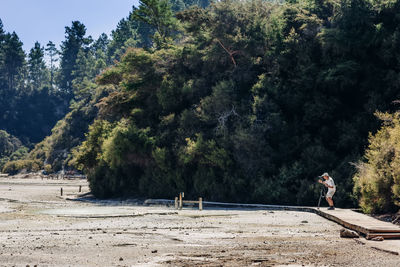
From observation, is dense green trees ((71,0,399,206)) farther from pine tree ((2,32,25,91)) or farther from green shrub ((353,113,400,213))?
pine tree ((2,32,25,91))

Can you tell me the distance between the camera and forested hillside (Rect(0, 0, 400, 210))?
2980cm

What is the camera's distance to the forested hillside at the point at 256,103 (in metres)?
29.8

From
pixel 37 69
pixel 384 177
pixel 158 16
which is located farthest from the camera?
pixel 37 69

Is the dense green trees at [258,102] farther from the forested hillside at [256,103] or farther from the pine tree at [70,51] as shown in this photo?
the pine tree at [70,51]

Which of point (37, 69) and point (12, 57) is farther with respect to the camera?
point (37, 69)

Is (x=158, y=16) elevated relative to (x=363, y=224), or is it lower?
elevated

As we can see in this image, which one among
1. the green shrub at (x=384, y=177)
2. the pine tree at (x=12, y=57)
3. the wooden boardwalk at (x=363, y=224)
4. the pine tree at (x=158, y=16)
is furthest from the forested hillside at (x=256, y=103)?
the pine tree at (x=12, y=57)

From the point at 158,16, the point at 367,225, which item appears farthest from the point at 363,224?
the point at 158,16

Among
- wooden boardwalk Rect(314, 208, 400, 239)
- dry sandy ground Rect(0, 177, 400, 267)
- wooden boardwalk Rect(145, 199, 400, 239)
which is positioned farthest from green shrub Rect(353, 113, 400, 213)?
dry sandy ground Rect(0, 177, 400, 267)

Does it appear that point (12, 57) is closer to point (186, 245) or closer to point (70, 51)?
point (70, 51)

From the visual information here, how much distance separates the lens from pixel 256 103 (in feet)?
106

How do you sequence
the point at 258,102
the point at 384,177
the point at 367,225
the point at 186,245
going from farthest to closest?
the point at 258,102, the point at 384,177, the point at 367,225, the point at 186,245

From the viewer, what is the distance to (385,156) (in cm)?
1862

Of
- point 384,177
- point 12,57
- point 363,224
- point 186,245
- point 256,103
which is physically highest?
point 12,57
